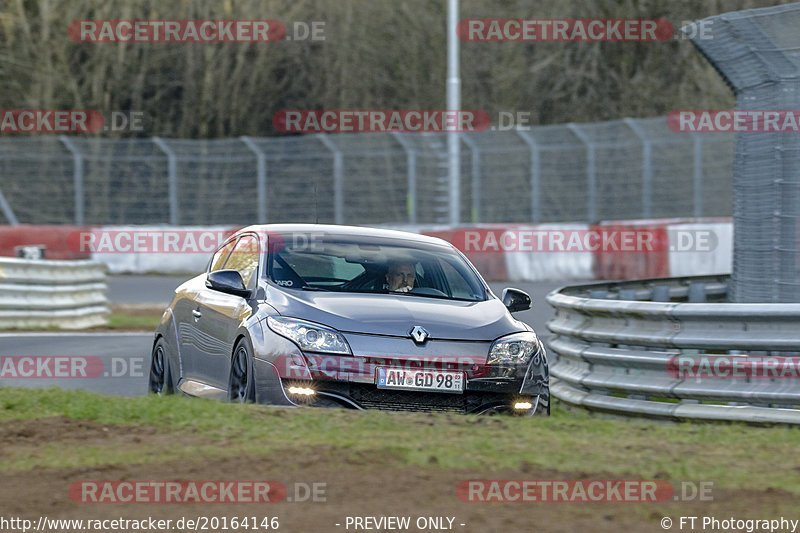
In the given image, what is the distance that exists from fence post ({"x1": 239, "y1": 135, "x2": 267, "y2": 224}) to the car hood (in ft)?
70.1

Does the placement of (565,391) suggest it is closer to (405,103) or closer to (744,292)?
(744,292)

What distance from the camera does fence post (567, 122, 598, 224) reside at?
2700 centimetres

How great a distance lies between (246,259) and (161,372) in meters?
1.34

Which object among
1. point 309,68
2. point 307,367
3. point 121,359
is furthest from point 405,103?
point 307,367

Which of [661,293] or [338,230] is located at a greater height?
[338,230]

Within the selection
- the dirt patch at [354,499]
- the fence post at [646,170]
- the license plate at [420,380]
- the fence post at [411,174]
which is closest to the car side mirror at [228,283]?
the license plate at [420,380]

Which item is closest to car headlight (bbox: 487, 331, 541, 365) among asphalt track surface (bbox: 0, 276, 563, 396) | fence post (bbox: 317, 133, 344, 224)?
asphalt track surface (bbox: 0, 276, 563, 396)

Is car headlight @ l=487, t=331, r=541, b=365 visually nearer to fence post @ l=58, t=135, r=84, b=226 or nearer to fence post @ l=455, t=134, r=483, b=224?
fence post @ l=455, t=134, r=483, b=224

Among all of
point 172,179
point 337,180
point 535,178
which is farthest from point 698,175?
point 172,179

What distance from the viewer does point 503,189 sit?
28.3 metres

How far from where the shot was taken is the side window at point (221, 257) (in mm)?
10031

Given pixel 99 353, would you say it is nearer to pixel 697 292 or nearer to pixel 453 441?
pixel 697 292

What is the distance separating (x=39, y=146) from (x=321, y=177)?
597cm

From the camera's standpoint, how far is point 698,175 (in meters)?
26.1
